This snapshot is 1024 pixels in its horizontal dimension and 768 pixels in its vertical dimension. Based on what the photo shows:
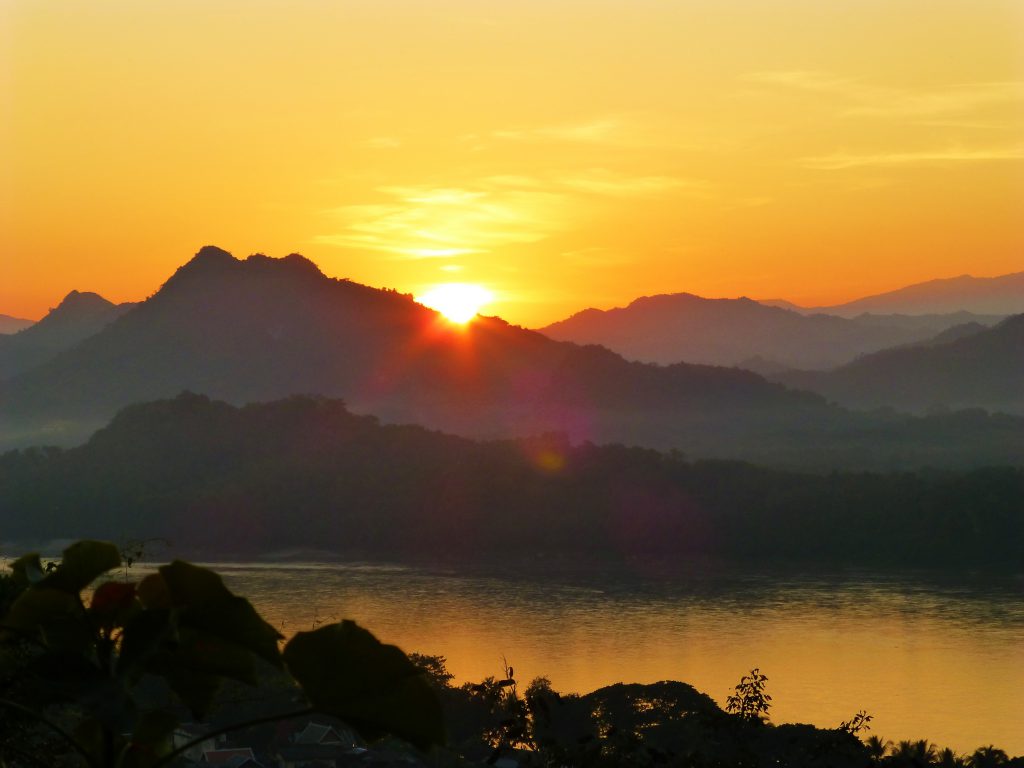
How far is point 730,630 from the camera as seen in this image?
50562mm

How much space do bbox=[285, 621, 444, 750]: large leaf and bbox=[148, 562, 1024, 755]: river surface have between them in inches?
1287

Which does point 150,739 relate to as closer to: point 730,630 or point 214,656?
point 214,656

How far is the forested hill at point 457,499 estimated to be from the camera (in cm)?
8694

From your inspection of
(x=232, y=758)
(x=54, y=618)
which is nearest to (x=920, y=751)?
(x=232, y=758)

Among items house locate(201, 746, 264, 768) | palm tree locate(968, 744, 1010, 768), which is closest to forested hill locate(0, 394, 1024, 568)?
palm tree locate(968, 744, 1010, 768)

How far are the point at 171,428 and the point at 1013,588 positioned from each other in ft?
284

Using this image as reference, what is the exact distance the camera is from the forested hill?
3423 inches

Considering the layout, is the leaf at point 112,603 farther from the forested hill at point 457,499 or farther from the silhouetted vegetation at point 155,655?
the forested hill at point 457,499

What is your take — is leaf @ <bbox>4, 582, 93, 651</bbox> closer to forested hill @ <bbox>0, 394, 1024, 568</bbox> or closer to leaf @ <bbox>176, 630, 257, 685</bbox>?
leaf @ <bbox>176, 630, 257, 685</bbox>

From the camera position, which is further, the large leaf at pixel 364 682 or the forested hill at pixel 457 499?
the forested hill at pixel 457 499

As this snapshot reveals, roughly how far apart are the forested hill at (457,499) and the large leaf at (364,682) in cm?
8167

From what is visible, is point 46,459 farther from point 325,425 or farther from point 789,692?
point 789,692

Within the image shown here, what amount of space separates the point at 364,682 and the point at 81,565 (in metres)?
0.48

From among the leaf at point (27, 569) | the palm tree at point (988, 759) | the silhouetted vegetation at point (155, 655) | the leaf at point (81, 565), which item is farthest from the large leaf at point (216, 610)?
the palm tree at point (988, 759)
